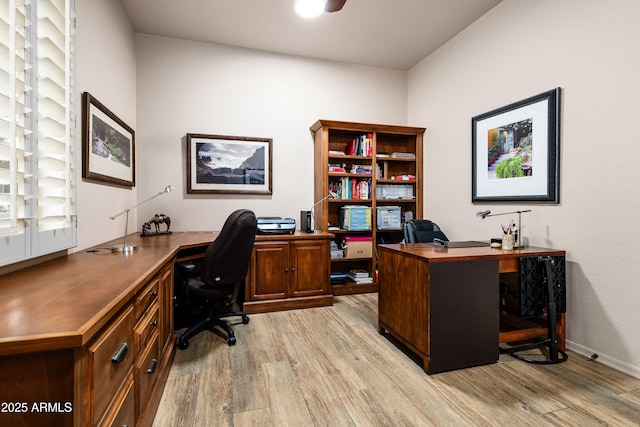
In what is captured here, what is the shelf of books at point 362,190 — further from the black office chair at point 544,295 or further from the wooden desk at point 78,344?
the wooden desk at point 78,344

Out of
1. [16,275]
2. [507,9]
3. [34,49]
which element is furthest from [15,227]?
[507,9]

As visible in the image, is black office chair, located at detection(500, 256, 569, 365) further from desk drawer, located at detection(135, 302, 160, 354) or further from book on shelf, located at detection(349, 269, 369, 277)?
desk drawer, located at detection(135, 302, 160, 354)

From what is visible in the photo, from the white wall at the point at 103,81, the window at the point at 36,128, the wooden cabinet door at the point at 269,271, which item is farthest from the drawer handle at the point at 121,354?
the wooden cabinet door at the point at 269,271

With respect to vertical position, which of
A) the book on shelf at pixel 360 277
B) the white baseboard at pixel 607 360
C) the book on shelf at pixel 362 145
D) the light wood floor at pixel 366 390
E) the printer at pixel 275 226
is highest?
the book on shelf at pixel 362 145

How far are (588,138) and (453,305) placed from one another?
162cm

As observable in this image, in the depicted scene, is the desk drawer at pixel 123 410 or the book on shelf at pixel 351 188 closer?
the desk drawer at pixel 123 410

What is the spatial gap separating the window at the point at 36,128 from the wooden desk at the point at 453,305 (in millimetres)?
2128

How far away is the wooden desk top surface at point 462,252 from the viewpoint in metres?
2.05

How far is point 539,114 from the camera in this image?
8.43 feet

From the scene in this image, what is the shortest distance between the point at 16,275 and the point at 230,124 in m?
2.77

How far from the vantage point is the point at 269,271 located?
3209 mm

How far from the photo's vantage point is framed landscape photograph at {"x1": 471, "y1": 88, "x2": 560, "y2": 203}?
97.0 inches

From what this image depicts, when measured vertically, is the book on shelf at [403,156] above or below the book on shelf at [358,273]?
above

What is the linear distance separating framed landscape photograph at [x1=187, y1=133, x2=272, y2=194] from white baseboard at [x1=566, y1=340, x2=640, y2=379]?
3294 millimetres
